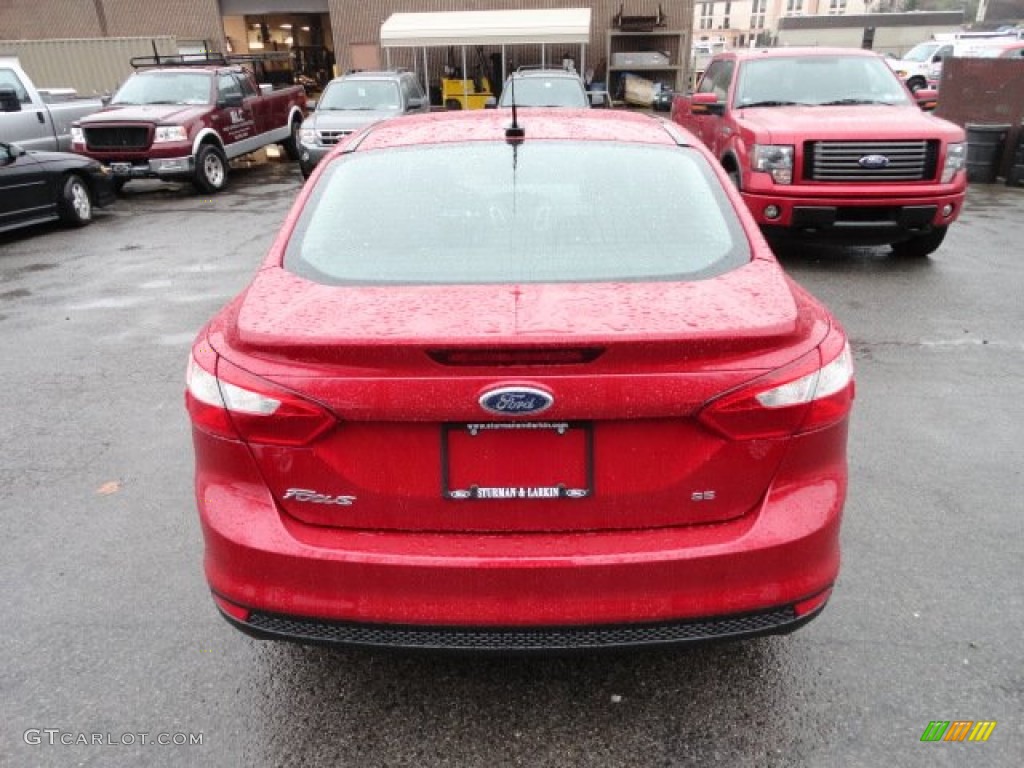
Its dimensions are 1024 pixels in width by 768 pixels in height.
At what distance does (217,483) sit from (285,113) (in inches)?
647

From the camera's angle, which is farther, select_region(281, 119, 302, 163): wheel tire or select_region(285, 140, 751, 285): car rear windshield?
select_region(281, 119, 302, 163): wheel tire

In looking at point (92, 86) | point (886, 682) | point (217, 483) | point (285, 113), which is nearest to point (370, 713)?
point (217, 483)

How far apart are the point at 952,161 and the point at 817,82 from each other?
1888mm

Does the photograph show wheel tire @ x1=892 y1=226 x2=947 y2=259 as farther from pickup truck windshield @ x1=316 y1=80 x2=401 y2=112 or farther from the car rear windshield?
pickup truck windshield @ x1=316 y1=80 x2=401 y2=112

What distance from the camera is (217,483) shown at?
2.21 metres

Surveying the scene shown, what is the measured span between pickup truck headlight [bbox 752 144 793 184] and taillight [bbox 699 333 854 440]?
5.86 metres

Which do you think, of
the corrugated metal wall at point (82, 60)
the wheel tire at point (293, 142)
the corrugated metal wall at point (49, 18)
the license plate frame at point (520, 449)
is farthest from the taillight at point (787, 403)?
the corrugated metal wall at point (49, 18)

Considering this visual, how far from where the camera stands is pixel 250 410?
2.07 metres

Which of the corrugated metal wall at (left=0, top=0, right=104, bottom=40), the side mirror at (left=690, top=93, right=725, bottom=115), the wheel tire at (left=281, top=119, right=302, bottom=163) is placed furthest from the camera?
the corrugated metal wall at (left=0, top=0, right=104, bottom=40)

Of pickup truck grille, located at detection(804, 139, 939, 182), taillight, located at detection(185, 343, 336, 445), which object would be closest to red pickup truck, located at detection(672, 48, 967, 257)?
pickup truck grille, located at detection(804, 139, 939, 182)

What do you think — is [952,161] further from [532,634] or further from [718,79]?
[532,634]

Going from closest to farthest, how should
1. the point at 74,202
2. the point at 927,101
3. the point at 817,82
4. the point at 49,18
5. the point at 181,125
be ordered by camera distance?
the point at 817,82 < the point at 927,101 < the point at 74,202 < the point at 181,125 < the point at 49,18

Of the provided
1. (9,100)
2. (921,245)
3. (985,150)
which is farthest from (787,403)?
(985,150)

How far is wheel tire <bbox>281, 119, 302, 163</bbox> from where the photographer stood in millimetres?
17453
